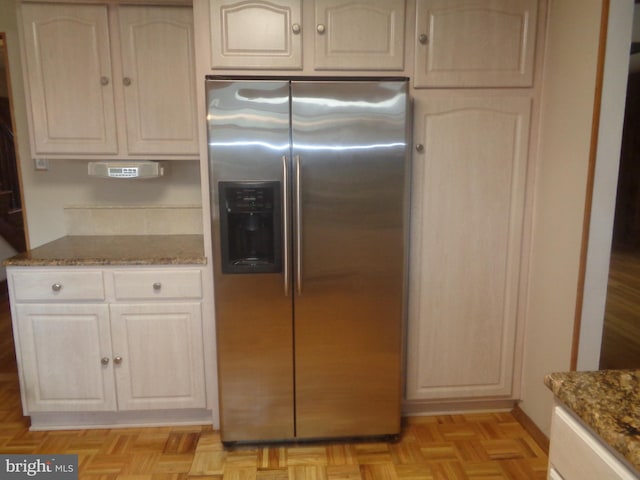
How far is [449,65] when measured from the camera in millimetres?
2076

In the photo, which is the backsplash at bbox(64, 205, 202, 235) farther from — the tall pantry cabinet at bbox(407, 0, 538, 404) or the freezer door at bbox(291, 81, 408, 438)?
the tall pantry cabinet at bbox(407, 0, 538, 404)

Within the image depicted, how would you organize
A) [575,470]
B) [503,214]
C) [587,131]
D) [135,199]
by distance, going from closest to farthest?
[575,470] → [587,131] → [503,214] → [135,199]

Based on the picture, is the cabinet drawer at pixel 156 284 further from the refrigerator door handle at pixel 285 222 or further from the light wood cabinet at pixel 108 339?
the refrigerator door handle at pixel 285 222

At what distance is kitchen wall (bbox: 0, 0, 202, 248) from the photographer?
2.65 meters

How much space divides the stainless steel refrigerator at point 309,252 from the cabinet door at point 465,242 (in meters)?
0.19

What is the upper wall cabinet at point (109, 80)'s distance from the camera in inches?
87.5

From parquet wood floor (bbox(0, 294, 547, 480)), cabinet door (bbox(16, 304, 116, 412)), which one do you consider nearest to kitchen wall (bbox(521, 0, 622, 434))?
parquet wood floor (bbox(0, 294, 547, 480))

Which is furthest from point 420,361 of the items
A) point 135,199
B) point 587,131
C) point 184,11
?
point 184,11

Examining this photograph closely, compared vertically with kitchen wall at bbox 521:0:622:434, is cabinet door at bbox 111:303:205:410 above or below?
below

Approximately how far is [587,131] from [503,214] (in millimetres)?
532

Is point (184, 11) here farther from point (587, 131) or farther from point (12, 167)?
point (12, 167)

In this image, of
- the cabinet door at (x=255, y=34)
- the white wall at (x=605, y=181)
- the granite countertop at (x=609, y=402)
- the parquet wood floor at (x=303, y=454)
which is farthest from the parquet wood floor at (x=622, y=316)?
the cabinet door at (x=255, y=34)

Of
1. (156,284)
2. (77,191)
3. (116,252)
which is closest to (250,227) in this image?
(156,284)

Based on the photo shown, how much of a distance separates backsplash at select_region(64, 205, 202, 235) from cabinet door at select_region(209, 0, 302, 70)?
99cm
